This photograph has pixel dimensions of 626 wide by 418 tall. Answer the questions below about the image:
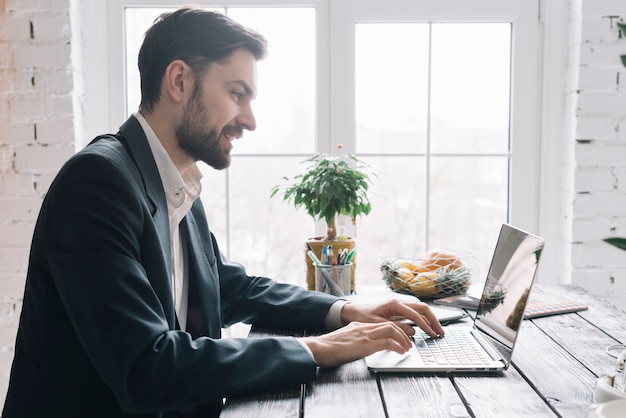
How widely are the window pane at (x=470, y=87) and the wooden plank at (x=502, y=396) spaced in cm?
135

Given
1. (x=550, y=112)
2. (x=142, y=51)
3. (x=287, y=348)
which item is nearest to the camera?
(x=287, y=348)

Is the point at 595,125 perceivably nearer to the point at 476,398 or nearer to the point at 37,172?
the point at 476,398

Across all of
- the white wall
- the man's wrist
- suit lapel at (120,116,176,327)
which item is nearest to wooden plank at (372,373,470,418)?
the man's wrist

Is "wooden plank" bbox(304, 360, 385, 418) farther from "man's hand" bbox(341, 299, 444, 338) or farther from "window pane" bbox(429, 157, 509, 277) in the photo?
"window pane" bbox(429, 157, 509, 277)

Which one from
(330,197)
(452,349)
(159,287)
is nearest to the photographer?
(159,287)

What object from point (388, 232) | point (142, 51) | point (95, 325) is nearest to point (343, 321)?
point (95, 325)

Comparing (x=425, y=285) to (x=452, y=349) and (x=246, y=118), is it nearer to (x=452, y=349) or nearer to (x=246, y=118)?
(x=452, y=349)

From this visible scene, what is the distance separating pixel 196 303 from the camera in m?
1.47

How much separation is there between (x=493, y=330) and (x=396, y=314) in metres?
0.21

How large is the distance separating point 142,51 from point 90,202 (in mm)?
477

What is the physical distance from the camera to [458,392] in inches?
43.4

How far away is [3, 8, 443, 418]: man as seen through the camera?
105 cm

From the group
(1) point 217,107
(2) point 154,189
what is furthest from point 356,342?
(1) point 217,107

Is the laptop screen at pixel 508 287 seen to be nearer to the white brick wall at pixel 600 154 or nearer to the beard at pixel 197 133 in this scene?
the beard at pixel 197 133
